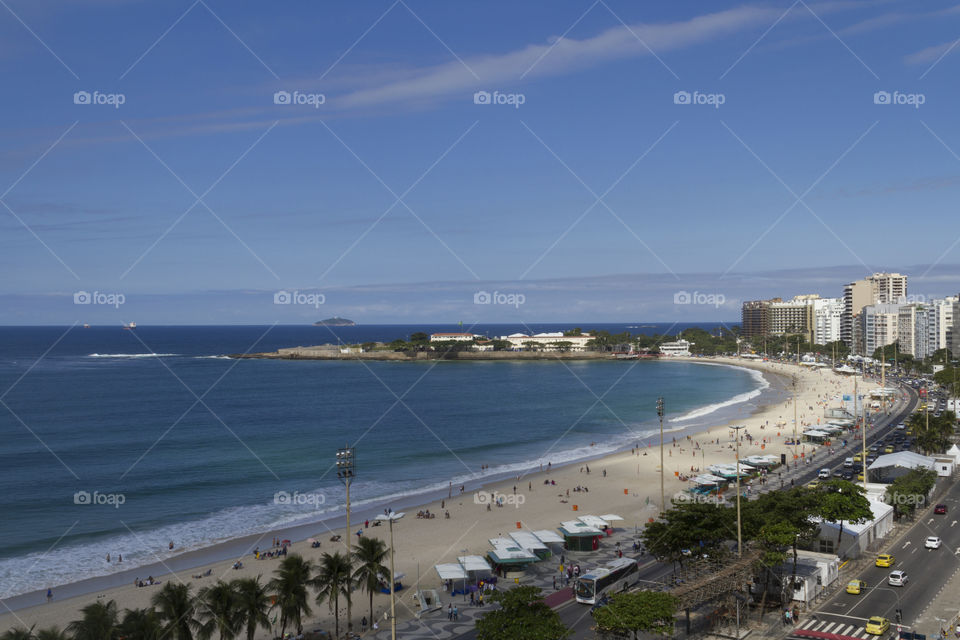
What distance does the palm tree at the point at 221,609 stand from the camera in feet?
70.3

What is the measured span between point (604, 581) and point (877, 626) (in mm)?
9387

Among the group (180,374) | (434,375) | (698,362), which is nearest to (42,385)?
(180,374)

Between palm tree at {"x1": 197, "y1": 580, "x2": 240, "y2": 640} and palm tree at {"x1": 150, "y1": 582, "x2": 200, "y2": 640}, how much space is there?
1.10 feet

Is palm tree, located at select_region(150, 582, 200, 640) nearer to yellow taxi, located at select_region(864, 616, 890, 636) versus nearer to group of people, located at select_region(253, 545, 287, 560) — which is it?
group of people, located at select_region(253, 545, 287, 560)

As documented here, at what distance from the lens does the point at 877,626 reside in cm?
2230

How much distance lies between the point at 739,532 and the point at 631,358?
16758cm

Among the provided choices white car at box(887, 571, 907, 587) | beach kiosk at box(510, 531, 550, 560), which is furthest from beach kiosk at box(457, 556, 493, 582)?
white car at box(887, 571, 907, 587)

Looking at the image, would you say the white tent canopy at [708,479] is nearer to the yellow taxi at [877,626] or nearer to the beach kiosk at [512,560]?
the beach kiosk at [512,560]

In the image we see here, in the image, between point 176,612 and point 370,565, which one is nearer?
point 176,612

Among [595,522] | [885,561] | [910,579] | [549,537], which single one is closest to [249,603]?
[549,537]

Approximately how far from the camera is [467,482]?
52.7 meters

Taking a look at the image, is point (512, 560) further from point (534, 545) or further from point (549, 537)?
point (549, 537)

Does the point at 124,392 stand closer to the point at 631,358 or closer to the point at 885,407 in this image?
the point at 885,407

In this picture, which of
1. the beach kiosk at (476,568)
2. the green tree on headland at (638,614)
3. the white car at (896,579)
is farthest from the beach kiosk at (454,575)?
the white car at (896,579)
